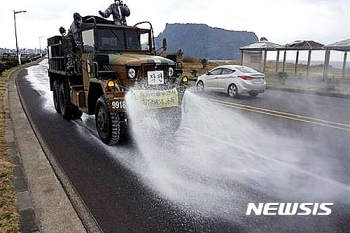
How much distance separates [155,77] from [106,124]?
4.72 ft

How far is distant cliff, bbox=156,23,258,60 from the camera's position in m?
157

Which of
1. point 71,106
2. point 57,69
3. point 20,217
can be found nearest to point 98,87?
point 71,106

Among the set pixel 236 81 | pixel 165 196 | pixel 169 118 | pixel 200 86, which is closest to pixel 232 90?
pixel 236 81

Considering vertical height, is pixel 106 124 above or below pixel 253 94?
above

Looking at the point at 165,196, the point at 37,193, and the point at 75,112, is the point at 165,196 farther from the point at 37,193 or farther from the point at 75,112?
the point at 75,112

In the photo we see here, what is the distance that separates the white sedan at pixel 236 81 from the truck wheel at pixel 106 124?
9.20m

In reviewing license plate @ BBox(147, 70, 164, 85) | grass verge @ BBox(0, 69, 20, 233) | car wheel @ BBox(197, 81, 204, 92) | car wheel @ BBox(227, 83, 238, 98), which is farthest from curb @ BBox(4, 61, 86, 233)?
car wheel @ BBox(197, 81, 204, 92)

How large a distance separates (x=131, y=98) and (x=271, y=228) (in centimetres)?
384

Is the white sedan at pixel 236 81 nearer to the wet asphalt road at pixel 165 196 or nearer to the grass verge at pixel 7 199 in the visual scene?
the wet asphalt road at pixel 165 196

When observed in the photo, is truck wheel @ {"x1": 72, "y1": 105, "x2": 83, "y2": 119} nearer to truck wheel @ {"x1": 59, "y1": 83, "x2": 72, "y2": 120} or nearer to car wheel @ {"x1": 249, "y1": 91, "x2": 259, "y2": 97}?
truck wheel @ {"x1": 59, "y1": 83, "x2": 72, "y2": 120}

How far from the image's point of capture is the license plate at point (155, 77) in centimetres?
674

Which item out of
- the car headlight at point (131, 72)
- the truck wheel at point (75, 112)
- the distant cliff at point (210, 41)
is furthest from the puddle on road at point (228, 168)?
the distant cliff at point (210, 41)

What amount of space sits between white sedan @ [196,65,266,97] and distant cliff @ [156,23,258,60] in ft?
452

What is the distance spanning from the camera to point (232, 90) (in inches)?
600
